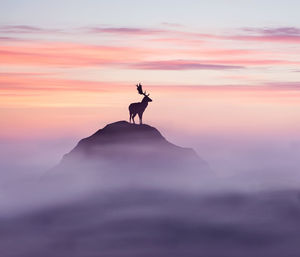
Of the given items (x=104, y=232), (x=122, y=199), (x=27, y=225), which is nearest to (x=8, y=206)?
(x=27, y=225)

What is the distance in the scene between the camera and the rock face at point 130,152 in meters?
93.7

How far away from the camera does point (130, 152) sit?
323 ft

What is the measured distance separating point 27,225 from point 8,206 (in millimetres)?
12104

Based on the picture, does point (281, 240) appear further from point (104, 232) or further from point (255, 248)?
point (104, 232)

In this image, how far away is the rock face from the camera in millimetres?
93688

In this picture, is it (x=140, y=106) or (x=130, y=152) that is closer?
(x=140, y=106)

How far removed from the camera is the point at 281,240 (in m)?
147

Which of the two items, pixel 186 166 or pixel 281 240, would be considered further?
pixel 281 240

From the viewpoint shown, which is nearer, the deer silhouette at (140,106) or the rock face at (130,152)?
the deer silhouette at (140,106)

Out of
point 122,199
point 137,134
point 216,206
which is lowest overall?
point 137,134

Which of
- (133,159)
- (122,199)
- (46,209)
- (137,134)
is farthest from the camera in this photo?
(46,209)

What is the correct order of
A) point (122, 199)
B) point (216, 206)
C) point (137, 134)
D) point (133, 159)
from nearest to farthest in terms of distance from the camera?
point (137, 134) → point (133, 159) → point (122, 199) → point (216, 206)

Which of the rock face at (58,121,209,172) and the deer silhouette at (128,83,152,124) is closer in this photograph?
the deer silhouette at (128,83,152,124)

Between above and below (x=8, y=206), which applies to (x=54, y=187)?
below
